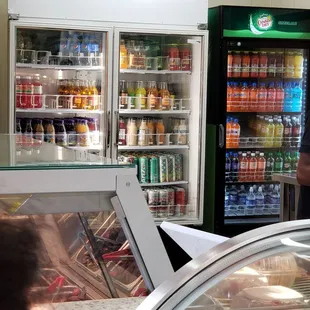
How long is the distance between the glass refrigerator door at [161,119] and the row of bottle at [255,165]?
446mm

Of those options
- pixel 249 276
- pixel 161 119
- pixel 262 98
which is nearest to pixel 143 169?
pixel 161 119

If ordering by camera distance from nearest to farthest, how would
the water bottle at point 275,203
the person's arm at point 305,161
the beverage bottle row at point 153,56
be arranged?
the person's arm at point 305,161, the beverage bottle row at point 153,56, the water bottle at point 275,203

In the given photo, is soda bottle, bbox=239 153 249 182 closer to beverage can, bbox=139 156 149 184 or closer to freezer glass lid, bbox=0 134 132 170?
beverage can, bbox=139 156 149 184

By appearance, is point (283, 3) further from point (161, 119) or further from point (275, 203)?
point (275, 203)

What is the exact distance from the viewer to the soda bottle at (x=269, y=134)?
6.13 meters

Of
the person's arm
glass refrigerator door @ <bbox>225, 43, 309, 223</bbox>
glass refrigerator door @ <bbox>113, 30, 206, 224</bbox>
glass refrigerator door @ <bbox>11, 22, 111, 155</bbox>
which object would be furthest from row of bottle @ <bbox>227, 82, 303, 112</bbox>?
the person's arm

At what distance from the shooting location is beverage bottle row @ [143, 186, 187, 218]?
5.86 metres

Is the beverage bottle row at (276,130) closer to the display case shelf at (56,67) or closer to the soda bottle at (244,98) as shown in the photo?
the soda bottle at (244,98)

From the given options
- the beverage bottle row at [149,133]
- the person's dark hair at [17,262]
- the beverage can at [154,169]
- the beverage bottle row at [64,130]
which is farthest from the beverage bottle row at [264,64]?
the person's dark hair at [17,262]

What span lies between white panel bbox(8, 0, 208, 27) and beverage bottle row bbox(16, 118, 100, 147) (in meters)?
0.92

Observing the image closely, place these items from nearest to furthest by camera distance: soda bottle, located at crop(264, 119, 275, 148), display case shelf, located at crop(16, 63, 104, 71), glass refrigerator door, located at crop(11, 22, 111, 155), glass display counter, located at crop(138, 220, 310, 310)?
glass display counter, located at crop(138, 220, 310, 310), display case shelf, located at crop(16, 63, 104, 71), glass refrigerator door, located at crop(11, 22, 111, 155), soda bottle, located at crop(264, 119, 275, 148)

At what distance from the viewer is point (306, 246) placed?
1.45m

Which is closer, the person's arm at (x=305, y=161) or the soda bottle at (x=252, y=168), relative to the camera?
the person's arm at (x=305, y=161)

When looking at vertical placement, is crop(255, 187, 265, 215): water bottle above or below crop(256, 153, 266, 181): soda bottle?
below
